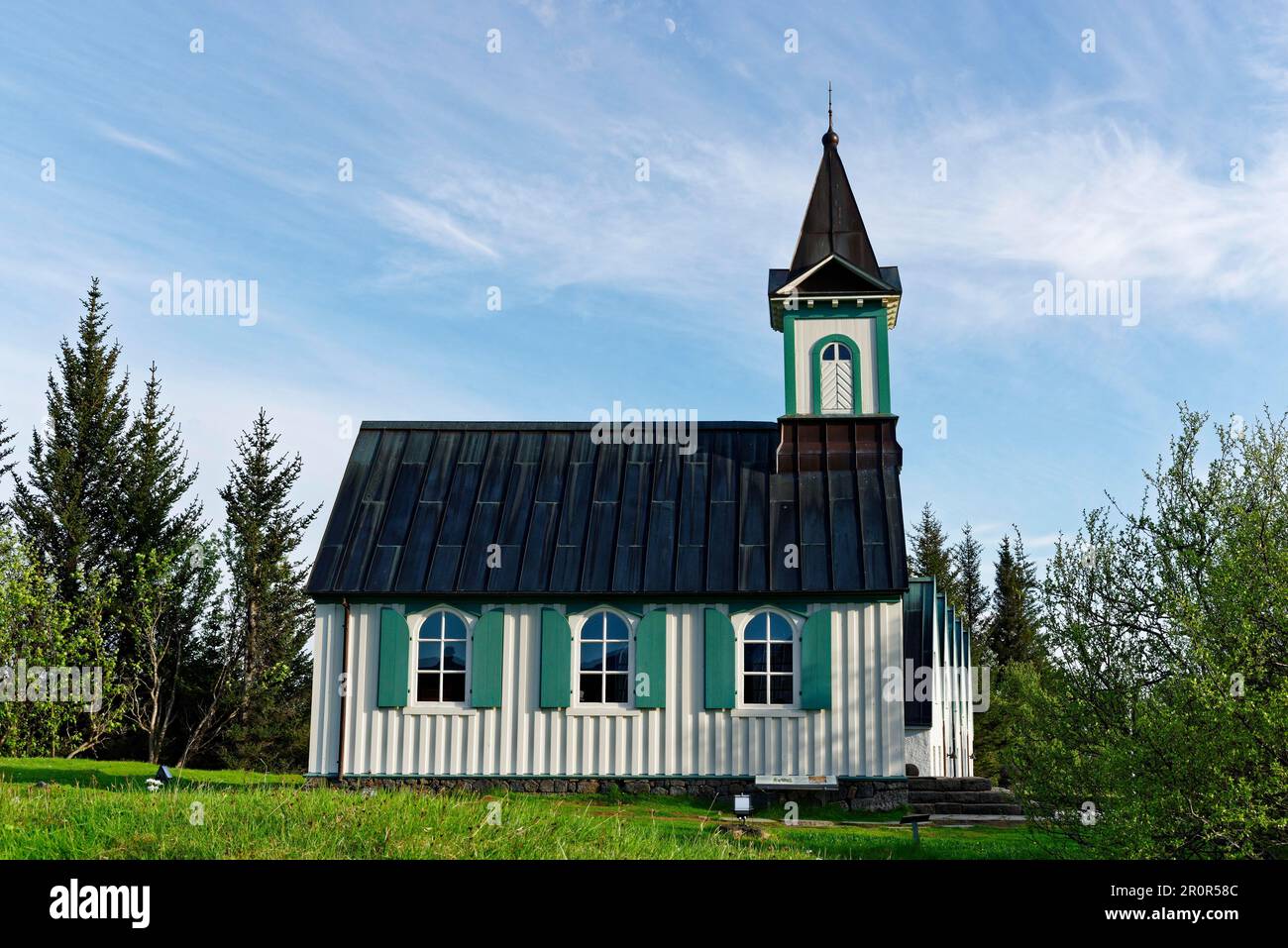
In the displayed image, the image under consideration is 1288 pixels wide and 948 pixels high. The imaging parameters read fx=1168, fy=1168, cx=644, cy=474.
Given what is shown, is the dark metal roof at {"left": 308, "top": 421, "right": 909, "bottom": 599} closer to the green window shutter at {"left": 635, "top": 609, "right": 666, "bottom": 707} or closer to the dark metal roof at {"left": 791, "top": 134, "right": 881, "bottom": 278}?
the green window shutter at {"left": 635, "top": 609, "right": 666, "bottom": 707}

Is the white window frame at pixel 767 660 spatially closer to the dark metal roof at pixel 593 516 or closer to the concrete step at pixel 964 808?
the dark metal roof at pixel 593 516

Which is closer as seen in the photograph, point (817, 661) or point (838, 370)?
point (817, 661)

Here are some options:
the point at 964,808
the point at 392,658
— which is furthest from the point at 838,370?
the point at 392,658

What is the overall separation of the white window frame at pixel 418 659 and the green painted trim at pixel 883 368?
26.8ft

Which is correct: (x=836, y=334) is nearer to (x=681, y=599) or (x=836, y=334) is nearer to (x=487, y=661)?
(x=681, y=599)

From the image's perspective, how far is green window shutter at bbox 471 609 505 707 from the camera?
18844 millimetres

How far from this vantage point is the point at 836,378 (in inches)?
837

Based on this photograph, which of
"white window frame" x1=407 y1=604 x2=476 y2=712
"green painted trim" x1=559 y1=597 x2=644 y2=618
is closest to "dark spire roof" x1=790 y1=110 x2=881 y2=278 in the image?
"green painted trim" x1=559 y1=597 x2=644 y2=618

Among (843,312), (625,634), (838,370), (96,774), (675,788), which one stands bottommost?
(96,774)

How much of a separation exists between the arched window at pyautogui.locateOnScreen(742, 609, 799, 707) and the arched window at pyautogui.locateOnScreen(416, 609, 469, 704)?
462 cm

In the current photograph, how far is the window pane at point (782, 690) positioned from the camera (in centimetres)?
1873

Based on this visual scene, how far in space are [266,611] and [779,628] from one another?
20.7m

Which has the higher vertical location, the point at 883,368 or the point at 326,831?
the point at 883,368
